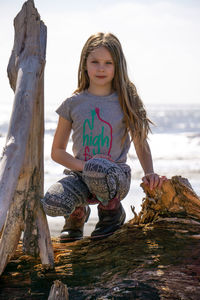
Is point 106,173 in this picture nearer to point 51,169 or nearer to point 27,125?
point 27,125

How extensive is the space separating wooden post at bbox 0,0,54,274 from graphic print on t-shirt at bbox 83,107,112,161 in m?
0.58

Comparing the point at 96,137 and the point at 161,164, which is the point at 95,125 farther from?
the point at 161,164

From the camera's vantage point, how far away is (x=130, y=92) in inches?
141

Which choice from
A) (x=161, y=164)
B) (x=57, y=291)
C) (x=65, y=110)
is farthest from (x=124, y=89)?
(x=161, y=164)

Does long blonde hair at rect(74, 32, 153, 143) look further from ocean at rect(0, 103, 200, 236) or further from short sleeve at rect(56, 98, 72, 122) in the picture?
ocean at rect(0, 103, 200, 236)

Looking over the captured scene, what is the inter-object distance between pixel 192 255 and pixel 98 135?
1.19 m

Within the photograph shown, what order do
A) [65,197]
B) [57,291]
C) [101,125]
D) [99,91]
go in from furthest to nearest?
[99,91]
[101,125]
[65,197]
[57,291]

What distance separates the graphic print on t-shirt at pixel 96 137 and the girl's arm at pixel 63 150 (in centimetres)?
15

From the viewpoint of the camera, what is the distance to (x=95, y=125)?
11.4 ft

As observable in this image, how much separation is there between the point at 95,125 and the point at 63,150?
1.06 feet

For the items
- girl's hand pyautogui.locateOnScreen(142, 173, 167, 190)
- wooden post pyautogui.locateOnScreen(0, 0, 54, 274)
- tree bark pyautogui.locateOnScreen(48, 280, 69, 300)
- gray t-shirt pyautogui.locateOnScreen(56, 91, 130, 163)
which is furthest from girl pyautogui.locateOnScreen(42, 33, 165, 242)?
tree bark pyautogui.locateOnScreen(48, 280, 69, 300)

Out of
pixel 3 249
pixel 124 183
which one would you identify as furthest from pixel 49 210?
pixel 124 183

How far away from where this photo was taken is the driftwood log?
2.59 metres

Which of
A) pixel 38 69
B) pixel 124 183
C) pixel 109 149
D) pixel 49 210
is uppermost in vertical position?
pixel 38 69
